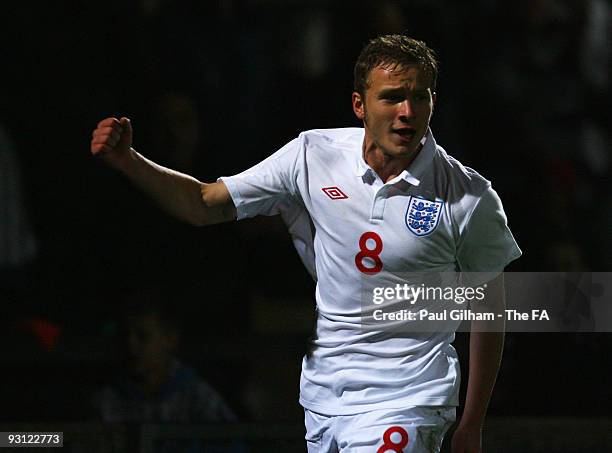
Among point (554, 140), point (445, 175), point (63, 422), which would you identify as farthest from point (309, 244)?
point (554, 140)

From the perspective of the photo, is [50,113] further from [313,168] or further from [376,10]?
[313,168]

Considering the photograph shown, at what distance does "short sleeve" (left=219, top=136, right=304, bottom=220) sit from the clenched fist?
1.27 feet

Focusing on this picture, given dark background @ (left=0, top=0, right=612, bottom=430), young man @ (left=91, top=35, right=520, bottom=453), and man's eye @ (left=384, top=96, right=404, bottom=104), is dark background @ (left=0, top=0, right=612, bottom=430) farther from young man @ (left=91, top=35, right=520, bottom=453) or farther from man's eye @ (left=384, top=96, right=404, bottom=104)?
man's eye @ (left=384, top=96, right=404, bottom=104)

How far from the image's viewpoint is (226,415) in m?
5.03

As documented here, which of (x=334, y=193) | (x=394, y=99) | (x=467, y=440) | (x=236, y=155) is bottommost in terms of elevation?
(x=467, y=440)

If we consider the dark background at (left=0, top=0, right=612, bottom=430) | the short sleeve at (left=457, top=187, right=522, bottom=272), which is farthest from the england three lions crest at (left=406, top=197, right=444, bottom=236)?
the dark background at (left=0, top=0, right=612, bottom=430)

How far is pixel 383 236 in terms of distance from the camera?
3594 mm

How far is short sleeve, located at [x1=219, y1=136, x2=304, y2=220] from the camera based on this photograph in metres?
3.78

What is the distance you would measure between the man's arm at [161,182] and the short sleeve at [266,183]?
0.03 m

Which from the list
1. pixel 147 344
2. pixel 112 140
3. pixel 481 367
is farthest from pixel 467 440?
pixel 147 344

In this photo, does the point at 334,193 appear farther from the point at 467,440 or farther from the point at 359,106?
the point at 467,440

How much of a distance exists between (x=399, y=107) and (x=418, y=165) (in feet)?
0.64

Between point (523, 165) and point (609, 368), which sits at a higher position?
point (523, 165)

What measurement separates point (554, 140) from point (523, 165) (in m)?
0.69
